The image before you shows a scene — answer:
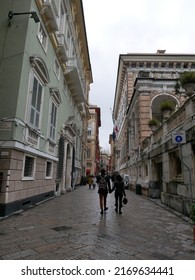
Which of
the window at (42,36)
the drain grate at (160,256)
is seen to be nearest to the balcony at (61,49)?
the window at (42,36)

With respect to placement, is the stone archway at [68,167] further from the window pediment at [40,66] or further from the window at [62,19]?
the window at [62,19]

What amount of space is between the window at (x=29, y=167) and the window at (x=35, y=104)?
1.74 meters

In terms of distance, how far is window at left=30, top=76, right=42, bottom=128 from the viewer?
985 centimetres

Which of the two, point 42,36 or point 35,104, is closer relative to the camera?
point 35,104

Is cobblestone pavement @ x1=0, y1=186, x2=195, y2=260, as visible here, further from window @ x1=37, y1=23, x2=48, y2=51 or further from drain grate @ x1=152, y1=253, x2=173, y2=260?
window @ x1=37, y1=23, x2=48, y2=51

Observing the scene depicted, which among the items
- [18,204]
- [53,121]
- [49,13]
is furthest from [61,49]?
[18,204]

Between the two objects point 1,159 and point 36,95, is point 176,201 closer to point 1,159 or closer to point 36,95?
point 1,159

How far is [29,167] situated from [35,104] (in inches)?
131

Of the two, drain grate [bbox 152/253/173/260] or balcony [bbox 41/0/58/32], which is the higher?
balcony [bbox 41/0/58/32]

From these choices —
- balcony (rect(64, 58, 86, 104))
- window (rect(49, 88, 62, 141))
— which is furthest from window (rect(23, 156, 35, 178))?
balcony (rect(64, 58, 86, 104))

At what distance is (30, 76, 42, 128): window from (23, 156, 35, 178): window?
1744 millimetres

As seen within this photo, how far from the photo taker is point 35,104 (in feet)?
33.5

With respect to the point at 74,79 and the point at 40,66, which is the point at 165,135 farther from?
the point at 74,79
